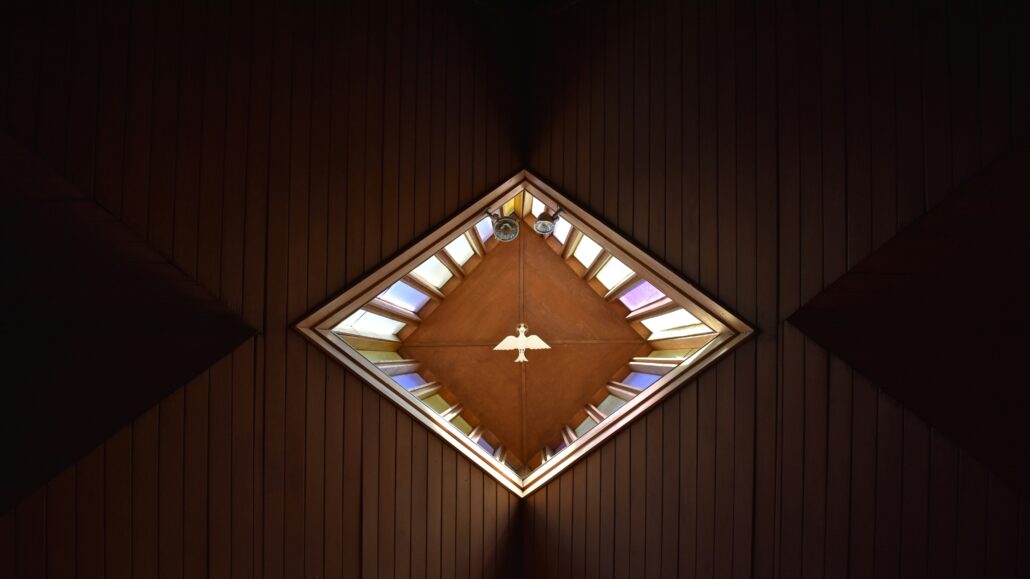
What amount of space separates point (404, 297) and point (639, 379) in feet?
8.85

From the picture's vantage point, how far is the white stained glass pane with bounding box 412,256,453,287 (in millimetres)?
5066

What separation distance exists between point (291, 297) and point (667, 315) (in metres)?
3.46

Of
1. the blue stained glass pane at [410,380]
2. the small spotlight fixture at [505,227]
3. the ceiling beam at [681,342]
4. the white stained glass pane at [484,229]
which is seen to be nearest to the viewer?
the small spotlight fixture at [505,227]

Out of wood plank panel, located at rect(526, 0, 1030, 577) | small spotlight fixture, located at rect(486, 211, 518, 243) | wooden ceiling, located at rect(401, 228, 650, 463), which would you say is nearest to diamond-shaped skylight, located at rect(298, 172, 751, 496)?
wooden ceiling, located at rect(401, 228, 650, 463)

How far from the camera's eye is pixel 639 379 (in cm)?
521

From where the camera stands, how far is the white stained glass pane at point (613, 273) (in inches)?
195

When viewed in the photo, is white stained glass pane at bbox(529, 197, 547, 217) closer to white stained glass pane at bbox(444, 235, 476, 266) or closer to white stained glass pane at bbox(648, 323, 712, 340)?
white stained glass pane at bbox(444, 235, 476, 266)

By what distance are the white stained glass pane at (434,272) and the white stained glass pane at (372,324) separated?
0.59 metres

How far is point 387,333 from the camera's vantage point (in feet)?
17.3

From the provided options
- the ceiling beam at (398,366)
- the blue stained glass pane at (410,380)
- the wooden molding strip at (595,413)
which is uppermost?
the ceiling beam at (398,366)

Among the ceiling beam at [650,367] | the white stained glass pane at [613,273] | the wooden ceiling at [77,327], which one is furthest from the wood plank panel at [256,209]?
the ceiling beam at [650,367]

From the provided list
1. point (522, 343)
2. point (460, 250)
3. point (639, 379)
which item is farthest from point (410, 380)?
point (639, 379)

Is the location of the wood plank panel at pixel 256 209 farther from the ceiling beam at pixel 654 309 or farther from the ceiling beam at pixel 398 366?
the ceiling beam at pixel 654 309

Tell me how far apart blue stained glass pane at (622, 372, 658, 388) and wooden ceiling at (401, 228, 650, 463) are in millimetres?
233
